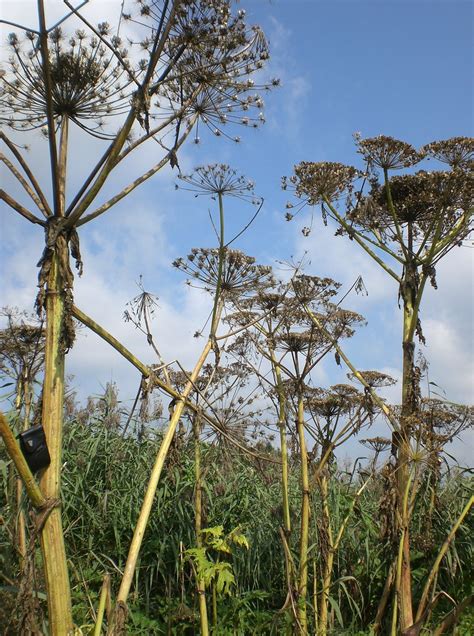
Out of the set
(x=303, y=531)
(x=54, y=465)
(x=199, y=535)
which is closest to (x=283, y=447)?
(x=303, y=531)

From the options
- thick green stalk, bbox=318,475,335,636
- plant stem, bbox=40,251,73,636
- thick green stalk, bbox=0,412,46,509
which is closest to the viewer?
thick green stalk, bbox=0,412,46,509

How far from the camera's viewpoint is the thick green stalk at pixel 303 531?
4656 mm

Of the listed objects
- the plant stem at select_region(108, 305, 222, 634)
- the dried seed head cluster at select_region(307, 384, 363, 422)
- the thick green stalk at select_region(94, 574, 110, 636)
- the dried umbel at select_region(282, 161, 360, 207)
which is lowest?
the thick green stalk at select_region(94, 574, 110, 636)

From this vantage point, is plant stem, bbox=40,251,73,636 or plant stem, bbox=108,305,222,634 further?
plant stem, bbox=108,305,222,634

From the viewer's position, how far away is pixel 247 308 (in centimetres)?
588

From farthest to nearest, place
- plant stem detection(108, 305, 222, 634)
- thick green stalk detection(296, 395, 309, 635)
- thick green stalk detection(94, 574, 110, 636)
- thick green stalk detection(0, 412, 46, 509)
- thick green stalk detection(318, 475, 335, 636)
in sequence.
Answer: thick green stalk detection(318, 475, 335, 636) → thick green stalk detection(296, 395, 309, 635) → thick green stalk detection(94, 574, 110, 636) → plant stem detection(108, 305, 222, 634) → thick green stalk detection(0, 412, 46, 509)

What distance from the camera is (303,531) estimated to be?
482 cm

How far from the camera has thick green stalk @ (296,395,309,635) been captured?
4656 millimetres

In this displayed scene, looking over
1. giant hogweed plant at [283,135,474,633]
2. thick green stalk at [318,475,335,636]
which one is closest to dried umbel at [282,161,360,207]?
giant hogweed plant at [283,135,474,633]

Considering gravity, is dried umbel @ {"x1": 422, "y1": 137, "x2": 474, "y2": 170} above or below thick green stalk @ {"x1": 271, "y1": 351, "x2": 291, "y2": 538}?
above

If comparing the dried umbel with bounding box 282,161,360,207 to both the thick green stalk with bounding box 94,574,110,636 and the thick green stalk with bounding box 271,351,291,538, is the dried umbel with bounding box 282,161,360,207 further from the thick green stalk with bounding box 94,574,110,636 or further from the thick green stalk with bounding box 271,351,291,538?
the thick green stalk with bounding box 94,574,110,636

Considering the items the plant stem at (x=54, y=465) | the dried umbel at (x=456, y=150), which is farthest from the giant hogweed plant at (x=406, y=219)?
the plant stem at (x=54, y=465)

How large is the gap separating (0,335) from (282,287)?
119 inches

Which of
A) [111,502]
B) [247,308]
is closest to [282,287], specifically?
[247,308]
